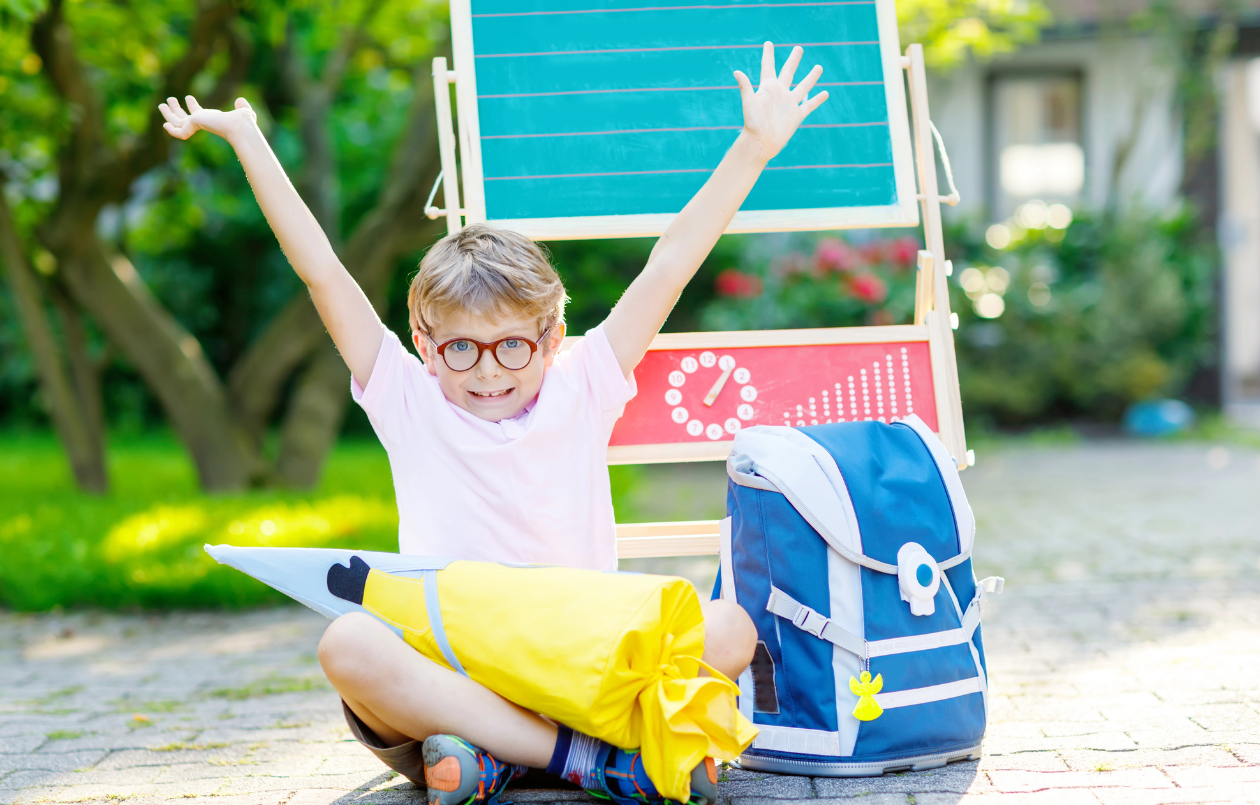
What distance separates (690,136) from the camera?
268 centimetres

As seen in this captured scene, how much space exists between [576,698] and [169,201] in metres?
6.45

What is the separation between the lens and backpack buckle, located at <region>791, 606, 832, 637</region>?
202cm

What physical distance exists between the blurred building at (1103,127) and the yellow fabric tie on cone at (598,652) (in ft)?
26.8

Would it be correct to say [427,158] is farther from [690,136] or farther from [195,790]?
[195,790]

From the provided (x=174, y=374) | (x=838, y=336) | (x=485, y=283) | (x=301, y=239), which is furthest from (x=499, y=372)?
(x=174, y=374)

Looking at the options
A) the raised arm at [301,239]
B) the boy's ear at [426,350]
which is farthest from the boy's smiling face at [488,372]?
the raised arm at [301,239]

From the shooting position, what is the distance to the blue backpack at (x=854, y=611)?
2004 millimetres

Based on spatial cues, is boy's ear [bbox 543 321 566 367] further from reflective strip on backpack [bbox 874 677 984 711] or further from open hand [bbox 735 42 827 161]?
reflective strip on backpack [bbox 874 677 984 711]

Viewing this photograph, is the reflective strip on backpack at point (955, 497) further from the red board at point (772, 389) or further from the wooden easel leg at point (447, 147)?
the wooden easel leg at point (447, 147)

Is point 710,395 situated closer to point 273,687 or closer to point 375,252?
point 273,687

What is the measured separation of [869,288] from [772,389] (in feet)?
16.7

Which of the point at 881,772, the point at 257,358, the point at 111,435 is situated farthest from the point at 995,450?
the point at 111,435

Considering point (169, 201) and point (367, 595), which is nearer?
point (367, 595)

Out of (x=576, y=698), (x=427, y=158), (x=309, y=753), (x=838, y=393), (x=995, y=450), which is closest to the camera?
(x=576, y=698)
